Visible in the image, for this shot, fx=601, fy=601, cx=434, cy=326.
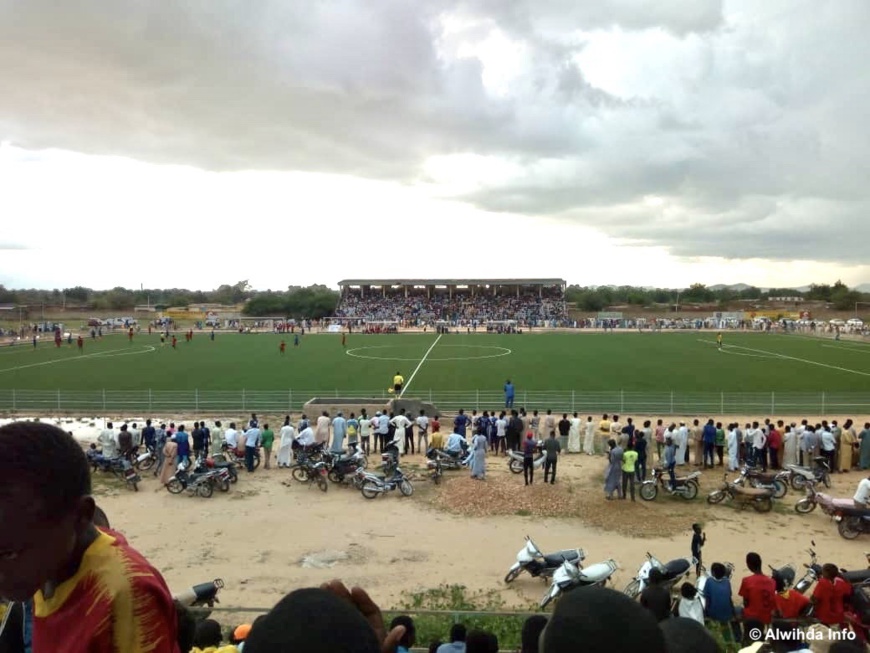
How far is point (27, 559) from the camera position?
5.57 ft

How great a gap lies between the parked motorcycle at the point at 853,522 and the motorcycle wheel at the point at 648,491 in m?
3.55

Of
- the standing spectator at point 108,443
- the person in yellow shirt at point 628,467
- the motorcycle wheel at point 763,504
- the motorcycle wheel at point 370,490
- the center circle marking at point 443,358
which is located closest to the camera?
the motorcycle wheel at point 763,504

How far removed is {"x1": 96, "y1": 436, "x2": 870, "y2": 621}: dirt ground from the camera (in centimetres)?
996

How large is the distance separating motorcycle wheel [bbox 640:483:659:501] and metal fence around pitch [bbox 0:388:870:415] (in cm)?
1015

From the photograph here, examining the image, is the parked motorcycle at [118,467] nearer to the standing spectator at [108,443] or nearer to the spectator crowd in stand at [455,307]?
the standing spectator at [108,443]

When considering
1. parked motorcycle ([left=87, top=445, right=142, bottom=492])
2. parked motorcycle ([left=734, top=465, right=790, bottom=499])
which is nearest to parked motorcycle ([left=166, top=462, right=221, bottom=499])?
parked motorcycle ([left=87, top=445, right=142, bottom=492])

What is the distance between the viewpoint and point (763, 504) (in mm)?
13023

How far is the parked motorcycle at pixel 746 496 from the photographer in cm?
1293

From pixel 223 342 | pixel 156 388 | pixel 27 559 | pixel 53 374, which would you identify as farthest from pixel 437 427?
pixel 223 342

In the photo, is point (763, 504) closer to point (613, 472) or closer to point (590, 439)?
point (613, 472)

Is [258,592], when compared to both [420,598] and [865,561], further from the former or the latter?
[865,561]

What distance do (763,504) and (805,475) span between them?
78.6 inches

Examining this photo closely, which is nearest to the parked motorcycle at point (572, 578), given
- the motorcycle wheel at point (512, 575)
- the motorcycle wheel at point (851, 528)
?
the motorcycle wheel at point (512, 575)

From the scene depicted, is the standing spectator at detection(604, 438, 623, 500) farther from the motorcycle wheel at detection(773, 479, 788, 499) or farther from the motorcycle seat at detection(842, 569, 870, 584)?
the motorcycle seat at detection(842, 569, 870, 584)
